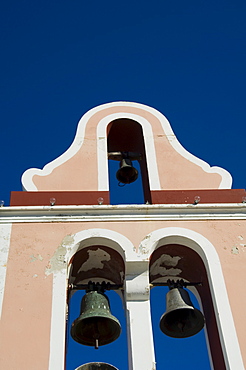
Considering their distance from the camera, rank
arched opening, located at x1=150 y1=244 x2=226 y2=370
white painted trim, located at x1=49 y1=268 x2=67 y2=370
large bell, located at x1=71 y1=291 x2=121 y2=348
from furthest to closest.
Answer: arched opening, located at x1=150 y1=244 x2=226 y2=370, large bell, located at x1=71 y1=291 x2=121 y2=348, white painted trim, located at x1=49 y1=268 x2=67 y2=370

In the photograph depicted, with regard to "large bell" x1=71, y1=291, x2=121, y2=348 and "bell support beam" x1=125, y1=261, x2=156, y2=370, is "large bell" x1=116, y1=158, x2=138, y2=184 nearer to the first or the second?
"bell support beam" x1=125, y1=261, x2=156, y2=370

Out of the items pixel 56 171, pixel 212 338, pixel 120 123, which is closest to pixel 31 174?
pixel 56 171

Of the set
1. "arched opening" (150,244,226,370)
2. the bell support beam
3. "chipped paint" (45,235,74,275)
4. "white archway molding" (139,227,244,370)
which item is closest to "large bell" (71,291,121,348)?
the bell support beam

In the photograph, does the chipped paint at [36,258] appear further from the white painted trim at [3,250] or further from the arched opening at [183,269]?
the arched opening at [183,269]

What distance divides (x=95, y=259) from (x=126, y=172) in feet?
7.23

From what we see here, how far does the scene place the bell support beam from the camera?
6.82 m

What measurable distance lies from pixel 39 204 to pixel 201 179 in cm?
226

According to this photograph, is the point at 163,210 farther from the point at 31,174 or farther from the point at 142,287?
the point at 31,174

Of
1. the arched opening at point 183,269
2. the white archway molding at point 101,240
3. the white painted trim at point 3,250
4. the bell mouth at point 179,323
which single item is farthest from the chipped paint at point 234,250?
the white painted trim at point 3,250

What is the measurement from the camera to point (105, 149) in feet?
31.4

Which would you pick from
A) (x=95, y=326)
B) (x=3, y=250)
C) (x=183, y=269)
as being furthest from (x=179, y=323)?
(x=3, y=250)

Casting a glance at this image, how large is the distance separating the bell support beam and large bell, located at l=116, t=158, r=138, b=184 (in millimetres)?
2553

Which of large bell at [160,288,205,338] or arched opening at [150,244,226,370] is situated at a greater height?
arched opening at [150,244,226,370]

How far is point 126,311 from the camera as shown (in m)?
7.43
